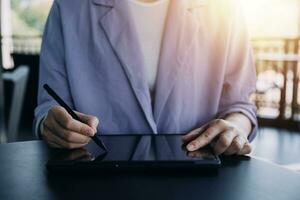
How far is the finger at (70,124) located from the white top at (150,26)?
281mm

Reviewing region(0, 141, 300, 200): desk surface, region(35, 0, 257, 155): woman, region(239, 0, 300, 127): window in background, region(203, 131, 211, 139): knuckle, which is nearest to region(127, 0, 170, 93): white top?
region(35, 0, 257, 155): woman

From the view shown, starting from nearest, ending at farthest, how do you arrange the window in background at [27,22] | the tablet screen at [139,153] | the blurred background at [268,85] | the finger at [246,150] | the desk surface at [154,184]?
the desk surface at [154,184], the tablet screen at [139,153], the finger at [246,150], the blurred background at [268,85], the window in background at [27,22]

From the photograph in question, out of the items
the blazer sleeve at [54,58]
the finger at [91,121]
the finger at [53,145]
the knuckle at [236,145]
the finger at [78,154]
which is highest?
the blazer sleeve at [54,58]

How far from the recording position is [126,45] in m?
0.91

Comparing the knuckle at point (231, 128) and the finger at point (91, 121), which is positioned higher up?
the finger at point (91, 121)

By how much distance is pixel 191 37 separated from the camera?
0.94m

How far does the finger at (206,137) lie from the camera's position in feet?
2.27

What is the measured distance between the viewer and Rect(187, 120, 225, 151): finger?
69 cm

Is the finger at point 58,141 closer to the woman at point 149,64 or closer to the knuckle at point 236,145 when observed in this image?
the woman at point 149,64

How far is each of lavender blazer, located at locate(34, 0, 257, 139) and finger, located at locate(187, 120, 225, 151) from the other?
0.20 m

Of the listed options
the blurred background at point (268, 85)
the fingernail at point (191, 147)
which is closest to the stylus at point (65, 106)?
the fingernail at point (191, 147)

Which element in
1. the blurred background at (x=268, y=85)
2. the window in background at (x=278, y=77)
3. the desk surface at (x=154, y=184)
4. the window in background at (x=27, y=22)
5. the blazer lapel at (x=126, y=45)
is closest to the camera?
the desk surface at (x=154, y=184)

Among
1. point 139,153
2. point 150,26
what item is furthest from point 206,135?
point 150,26

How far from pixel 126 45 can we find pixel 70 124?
28cm
